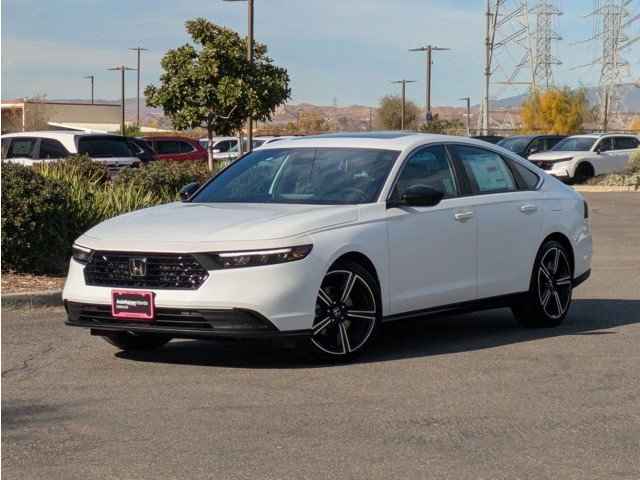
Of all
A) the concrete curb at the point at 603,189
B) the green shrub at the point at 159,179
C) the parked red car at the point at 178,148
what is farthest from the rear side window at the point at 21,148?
the concrete curb at the point at 603,189

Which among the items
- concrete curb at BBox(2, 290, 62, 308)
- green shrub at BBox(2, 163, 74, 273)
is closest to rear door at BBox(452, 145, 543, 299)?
concrete curb at BBox(2, 290, 62, 308)

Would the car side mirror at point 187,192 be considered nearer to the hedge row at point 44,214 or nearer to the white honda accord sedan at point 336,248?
the white honda accord sedan at point 336,248

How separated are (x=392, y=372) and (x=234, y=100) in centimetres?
3265

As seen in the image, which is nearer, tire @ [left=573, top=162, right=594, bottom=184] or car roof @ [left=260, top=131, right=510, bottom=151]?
car roof @ [left=260, top=131, right=510, bottom=151]

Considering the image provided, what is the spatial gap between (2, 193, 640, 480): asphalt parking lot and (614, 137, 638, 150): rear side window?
3167cm

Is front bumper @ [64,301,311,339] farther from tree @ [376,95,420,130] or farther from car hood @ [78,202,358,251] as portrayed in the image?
tree @ [376,95,420,130]

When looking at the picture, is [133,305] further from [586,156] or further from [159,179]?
[586,156]

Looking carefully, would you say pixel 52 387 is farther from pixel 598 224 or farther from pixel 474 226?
pixel 598 224

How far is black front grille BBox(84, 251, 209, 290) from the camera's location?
8648 millimetres

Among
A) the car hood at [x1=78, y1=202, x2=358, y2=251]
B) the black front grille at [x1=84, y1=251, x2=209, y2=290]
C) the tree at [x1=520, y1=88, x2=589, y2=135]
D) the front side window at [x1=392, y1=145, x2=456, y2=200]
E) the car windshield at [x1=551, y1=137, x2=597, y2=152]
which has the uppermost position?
the tree at [x1=520, y1=88, x2=589, y2=135]

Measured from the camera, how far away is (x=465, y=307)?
10.3 metres

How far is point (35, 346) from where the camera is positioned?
33.4ft

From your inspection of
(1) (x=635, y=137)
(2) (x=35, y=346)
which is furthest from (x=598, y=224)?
(1) (x=635, y=137)

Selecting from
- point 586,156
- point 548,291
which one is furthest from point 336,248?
point 586,156
